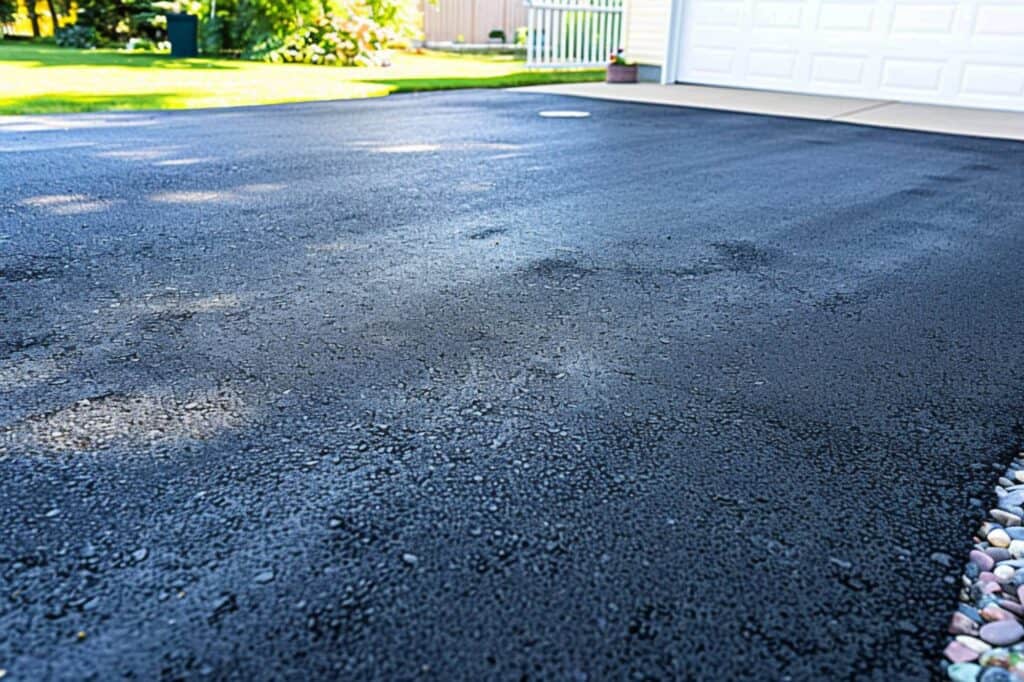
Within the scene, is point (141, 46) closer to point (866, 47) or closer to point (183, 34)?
point (183, 34)

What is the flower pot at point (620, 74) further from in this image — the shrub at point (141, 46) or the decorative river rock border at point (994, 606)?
the decorative river rock border at point (994, 606)

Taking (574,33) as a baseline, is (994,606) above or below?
below

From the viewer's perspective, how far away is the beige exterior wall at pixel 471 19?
67.7ft

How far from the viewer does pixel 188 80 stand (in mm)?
9727

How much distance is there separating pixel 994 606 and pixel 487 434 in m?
1.02

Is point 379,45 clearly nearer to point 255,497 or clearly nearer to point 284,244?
point 284,244

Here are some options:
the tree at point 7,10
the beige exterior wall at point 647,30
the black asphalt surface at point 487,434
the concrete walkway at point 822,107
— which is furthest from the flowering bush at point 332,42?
the black asphalt surface at point 487,434

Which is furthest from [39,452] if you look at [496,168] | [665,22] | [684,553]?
[665,22]

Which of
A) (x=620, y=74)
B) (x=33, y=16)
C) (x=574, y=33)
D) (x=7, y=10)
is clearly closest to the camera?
(x=620, y=74)

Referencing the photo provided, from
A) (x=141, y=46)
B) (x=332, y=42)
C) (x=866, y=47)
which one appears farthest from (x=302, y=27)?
(x=866, y=47)

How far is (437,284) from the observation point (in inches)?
111

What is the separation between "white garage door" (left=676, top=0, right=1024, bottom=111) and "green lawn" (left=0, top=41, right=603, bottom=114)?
2364 mm

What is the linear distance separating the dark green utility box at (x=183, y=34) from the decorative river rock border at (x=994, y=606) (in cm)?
1455

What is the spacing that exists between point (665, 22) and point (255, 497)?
1115 cm
